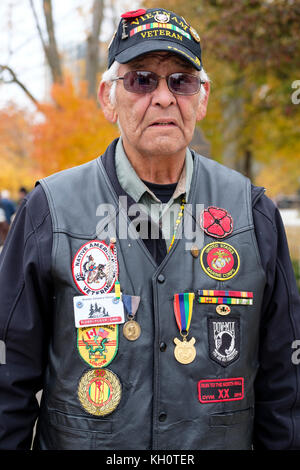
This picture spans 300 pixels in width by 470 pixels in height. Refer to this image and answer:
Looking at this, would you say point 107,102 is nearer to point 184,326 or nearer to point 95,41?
point 184,326

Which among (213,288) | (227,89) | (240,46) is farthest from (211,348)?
(227,89)

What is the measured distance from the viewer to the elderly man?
184 cm

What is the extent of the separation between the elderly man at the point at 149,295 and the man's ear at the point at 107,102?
0.25 feet

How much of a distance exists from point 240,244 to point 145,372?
0.61 m

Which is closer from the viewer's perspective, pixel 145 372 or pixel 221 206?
pixel 145 372

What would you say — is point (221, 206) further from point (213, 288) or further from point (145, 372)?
point (145, 372)

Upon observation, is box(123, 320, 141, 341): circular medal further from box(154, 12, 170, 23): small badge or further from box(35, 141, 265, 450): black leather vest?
box(154, 12, 170, 23): small badge

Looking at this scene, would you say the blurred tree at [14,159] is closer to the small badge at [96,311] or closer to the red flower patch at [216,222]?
the red flower patch at [216,222]

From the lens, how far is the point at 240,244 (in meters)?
1.99

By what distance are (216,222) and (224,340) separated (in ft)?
1.53

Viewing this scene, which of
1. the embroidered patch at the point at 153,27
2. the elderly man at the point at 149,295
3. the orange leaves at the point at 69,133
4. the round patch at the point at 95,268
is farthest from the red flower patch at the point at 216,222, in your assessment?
the orange leaves at the point at 69,133

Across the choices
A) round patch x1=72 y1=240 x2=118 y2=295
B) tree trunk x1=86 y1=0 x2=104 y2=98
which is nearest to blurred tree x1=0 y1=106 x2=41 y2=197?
tree trunk x1=86 y1=0 x2=104 y2=98

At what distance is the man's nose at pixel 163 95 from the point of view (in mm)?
1960

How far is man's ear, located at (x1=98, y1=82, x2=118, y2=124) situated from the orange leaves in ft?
24.7
